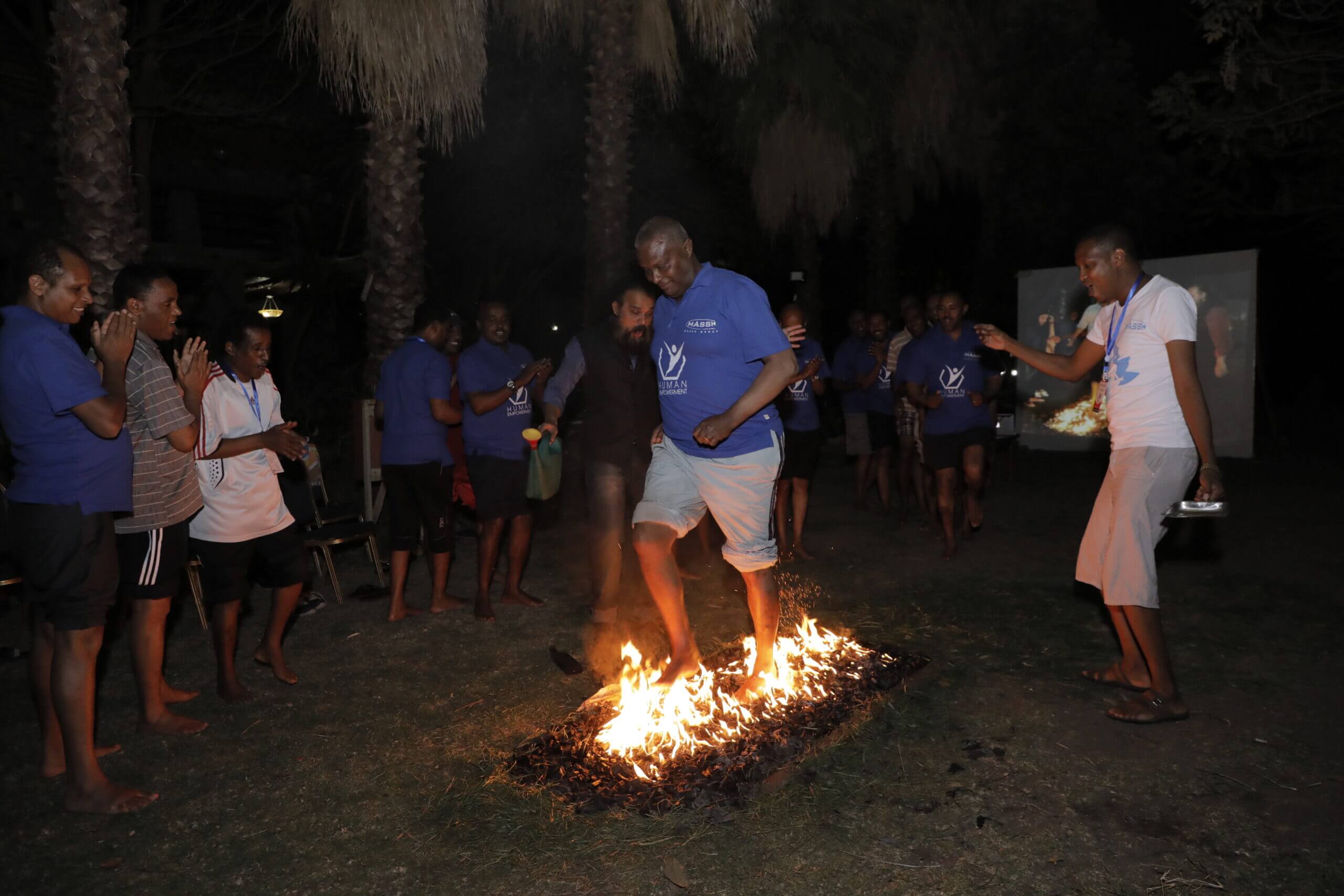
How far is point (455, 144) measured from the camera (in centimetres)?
1766

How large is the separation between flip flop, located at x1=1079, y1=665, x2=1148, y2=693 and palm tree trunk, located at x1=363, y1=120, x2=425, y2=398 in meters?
6.51

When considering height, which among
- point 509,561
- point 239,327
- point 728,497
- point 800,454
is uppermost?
point 239,327

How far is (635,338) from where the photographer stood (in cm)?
546

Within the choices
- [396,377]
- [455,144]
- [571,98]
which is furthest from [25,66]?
[396,377]

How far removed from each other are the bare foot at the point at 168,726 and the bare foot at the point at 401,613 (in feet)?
5.93

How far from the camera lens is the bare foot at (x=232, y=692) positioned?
4789mm

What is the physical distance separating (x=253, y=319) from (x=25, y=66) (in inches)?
619

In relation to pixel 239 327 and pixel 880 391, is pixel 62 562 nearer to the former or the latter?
pixel 239 327

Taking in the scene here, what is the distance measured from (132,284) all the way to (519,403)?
249 centimetres

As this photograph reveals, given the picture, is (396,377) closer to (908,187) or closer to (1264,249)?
(908,187)

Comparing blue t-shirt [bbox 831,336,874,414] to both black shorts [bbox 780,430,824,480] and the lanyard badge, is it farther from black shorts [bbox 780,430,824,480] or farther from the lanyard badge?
the lanyard badge

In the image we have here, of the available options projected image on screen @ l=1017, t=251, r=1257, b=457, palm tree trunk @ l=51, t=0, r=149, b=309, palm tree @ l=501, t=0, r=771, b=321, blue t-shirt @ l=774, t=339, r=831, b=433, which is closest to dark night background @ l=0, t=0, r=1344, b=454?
projected image on screen @ l=1017, t=251, r=1257, b=457

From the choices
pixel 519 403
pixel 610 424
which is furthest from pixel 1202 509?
pixel 519 403

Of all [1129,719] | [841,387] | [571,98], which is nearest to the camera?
[1129,719]
